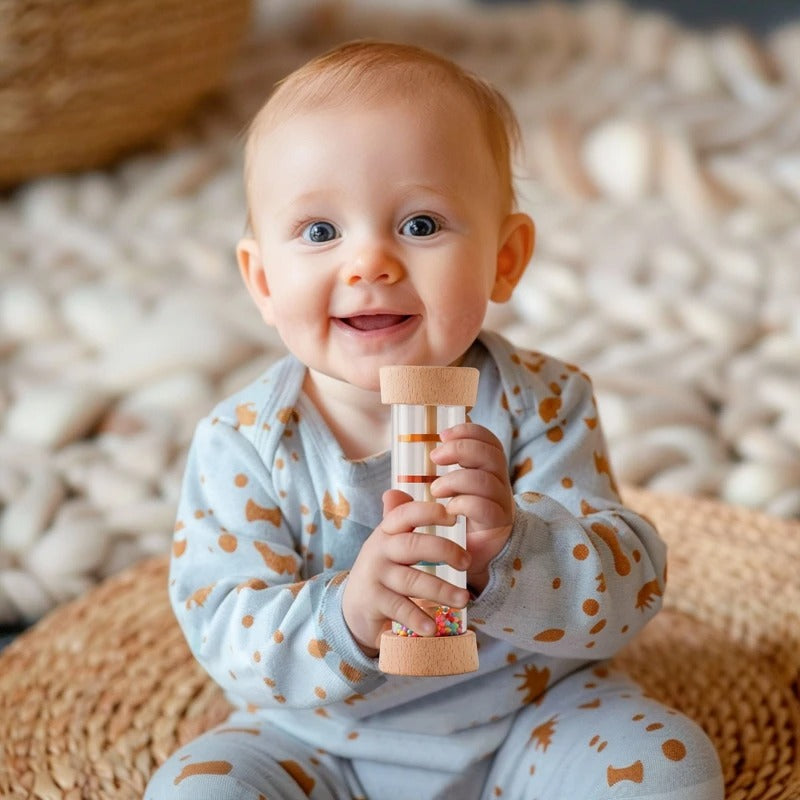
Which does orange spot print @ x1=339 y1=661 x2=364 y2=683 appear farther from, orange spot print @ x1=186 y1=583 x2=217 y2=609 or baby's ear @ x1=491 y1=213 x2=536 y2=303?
baby's ear @ x1=491 y1=213 x2=536 y2=303

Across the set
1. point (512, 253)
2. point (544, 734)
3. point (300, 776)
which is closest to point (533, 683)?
point (544, 734)

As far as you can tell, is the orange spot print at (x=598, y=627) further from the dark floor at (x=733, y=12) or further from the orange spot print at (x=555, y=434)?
the dark floor at (x=733, y=12)

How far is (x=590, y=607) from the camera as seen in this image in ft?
2.23

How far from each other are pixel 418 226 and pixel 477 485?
0.51 ft

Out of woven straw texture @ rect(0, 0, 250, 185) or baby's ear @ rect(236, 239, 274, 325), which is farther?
woven straw texture @ rect(0, 0, 250, 185)

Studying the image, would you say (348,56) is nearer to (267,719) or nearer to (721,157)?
(267,719)

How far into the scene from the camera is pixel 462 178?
2.26 ft

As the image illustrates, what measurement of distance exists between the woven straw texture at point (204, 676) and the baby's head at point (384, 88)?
362 mm

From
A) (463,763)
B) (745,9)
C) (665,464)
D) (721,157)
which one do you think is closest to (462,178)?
(463,763)

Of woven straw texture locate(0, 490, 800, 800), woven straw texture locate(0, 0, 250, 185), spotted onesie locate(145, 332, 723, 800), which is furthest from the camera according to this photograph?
woven straw texture locate(0, 0, 250, 185)

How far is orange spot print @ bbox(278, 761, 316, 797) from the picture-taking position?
73cm

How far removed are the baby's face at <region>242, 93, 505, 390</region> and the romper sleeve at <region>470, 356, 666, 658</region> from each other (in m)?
0.10

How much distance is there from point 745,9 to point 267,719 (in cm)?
193

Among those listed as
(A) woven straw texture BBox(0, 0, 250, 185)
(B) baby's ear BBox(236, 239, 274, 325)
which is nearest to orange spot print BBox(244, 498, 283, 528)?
(B) baby's ear BBox(236, 239, 274, 325)
